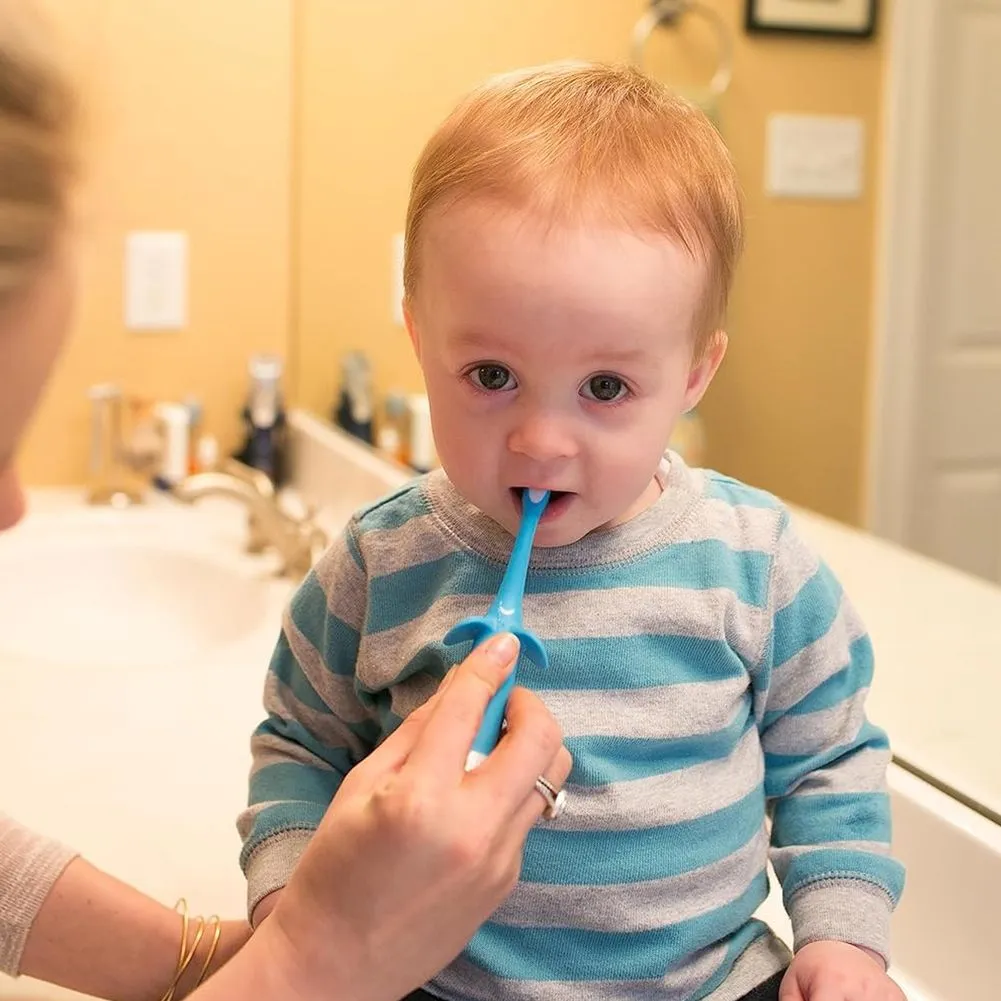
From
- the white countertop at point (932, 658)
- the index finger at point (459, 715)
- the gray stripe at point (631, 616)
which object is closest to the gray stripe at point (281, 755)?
the gray stripe at point (631, 616)

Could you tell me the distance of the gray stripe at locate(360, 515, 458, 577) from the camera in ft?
2.57

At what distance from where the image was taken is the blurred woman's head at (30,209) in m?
0.53

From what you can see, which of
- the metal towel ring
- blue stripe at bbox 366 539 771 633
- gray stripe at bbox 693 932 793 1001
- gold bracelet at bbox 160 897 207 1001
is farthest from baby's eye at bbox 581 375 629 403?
the metal towel ring

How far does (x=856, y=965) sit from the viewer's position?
720mm

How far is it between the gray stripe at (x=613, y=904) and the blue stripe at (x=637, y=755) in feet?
0.19

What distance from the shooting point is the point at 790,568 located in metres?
0.77

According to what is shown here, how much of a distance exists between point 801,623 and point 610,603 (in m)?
0.11

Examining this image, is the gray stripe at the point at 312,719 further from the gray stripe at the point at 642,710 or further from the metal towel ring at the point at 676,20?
the metal towel ring at the point at 676,20

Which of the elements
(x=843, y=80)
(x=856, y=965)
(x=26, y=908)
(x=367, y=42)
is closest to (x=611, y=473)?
(x=856, y=965)

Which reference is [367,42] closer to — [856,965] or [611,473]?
[611,473]

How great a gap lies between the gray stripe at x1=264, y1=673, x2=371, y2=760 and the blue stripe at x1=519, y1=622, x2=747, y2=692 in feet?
0.46

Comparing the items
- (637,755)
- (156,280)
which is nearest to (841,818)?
(637,755)

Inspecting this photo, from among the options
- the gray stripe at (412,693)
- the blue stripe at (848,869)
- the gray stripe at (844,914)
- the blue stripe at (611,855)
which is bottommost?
the gray stripe at (844,914)

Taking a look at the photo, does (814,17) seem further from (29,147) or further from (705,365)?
(29,147)
